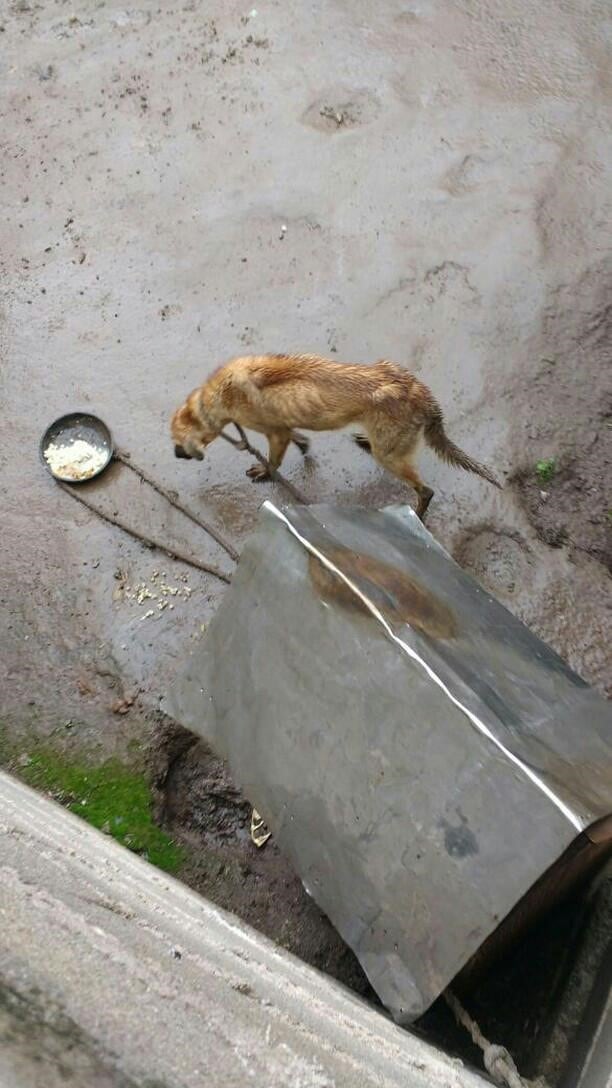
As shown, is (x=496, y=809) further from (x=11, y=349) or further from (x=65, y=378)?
(x=11, y=349)

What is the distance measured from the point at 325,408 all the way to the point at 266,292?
5.21 feet

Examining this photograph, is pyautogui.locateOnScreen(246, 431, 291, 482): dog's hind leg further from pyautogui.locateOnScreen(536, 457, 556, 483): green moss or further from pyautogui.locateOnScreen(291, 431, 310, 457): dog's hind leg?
pyautogui.locateOnScreen(536, 457, 556, 483): green moss

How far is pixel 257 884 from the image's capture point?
367 centimetres

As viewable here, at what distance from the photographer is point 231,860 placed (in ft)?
12.3

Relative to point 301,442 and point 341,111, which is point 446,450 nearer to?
point 301,442

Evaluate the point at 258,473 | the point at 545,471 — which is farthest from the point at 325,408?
the point at 545,471

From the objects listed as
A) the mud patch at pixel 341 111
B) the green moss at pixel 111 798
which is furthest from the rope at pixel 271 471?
the mud patch at pixel 341 111

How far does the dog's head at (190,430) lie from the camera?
4.46 m

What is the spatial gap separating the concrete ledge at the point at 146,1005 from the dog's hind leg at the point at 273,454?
2.60 meters

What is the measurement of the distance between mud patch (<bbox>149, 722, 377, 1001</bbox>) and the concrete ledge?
996 millimetres

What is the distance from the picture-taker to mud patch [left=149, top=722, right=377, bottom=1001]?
135 inches

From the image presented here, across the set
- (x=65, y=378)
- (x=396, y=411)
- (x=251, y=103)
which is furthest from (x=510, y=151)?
(x=65, y=378)

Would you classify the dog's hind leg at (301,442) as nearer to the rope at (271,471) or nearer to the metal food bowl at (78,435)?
the rope at (271,471)

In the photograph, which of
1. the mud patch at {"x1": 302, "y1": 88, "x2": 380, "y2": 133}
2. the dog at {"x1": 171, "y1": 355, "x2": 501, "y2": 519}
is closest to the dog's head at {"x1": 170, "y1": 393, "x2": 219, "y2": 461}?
the dog at {"x1": 171, "y1": 355, "x2": 501, "y2": 519}
